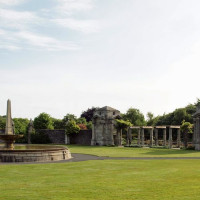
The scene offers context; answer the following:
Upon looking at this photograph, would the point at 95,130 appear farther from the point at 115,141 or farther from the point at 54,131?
the point at 54,131

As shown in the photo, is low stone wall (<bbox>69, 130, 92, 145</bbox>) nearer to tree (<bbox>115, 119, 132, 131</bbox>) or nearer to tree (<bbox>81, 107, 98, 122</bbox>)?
tree (<bbox>115, 119, 132, 131</bbox>)

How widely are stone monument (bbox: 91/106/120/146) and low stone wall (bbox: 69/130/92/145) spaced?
91.6 inches

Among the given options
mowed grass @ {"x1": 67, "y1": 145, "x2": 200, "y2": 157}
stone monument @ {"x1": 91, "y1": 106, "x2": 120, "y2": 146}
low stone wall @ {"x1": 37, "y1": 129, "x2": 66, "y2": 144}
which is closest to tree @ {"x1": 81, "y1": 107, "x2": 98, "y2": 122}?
low stone wall @ {"x1": 37, "y1": 129, "x2": 66, "y2": 144}

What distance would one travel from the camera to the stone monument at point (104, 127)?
191 ft

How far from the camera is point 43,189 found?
1303 cm

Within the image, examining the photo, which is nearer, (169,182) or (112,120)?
(169,182)

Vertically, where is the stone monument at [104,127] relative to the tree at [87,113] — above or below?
below

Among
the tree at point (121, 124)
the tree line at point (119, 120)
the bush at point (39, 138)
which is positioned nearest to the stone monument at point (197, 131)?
the tree line at point (119, 120)

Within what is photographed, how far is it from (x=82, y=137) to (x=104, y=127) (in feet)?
19.1

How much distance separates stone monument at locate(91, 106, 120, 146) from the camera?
58.3m

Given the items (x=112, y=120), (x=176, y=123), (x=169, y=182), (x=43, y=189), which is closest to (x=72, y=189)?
(x=43, y=189)

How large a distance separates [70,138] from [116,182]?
4977cm

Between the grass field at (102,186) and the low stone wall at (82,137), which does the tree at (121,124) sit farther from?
the grass field at (102,186)

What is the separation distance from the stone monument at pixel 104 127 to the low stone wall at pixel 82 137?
233 centimetres
